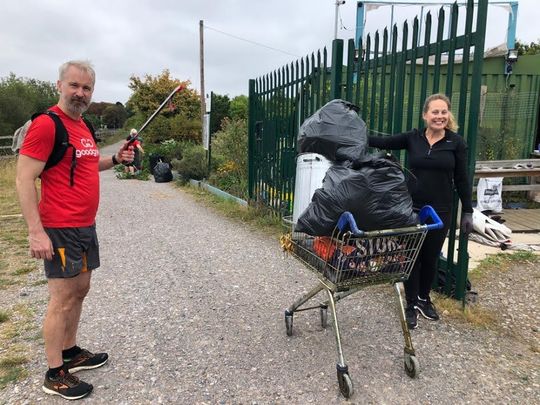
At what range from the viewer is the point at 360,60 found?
5039 millimetres

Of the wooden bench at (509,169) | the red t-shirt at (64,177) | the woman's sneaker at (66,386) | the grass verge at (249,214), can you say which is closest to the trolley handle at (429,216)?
the red t-shirt at (64,177)

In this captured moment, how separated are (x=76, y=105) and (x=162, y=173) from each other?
40.0ft

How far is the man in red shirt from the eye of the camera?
2.50 metres

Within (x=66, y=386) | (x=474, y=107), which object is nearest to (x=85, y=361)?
(x=66, y=386)

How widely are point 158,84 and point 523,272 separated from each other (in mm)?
27094

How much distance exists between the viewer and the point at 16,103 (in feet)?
127

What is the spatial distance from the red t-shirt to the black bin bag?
137cm

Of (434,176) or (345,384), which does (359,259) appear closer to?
(345,384)

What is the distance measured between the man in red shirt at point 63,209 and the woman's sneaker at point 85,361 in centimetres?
12

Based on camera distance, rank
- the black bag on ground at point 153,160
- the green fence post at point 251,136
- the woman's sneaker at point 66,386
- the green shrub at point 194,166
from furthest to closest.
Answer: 1. the black bag on ground at point 153,160
2. the green shrub at point 194,166
3. the green fence post at point 251,136
4. the woman's sneaker at point 66,386

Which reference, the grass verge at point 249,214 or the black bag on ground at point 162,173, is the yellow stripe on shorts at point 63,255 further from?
the black bag on ground at point 162,173

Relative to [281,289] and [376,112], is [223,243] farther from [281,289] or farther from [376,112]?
[376,112]

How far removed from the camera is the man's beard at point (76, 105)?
8.80 ft

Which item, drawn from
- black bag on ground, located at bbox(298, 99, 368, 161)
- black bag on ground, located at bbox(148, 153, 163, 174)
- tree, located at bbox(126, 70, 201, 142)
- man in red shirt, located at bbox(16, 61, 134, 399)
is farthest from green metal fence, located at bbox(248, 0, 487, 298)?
tree, located at bbox(126, 70, 201, 142)
